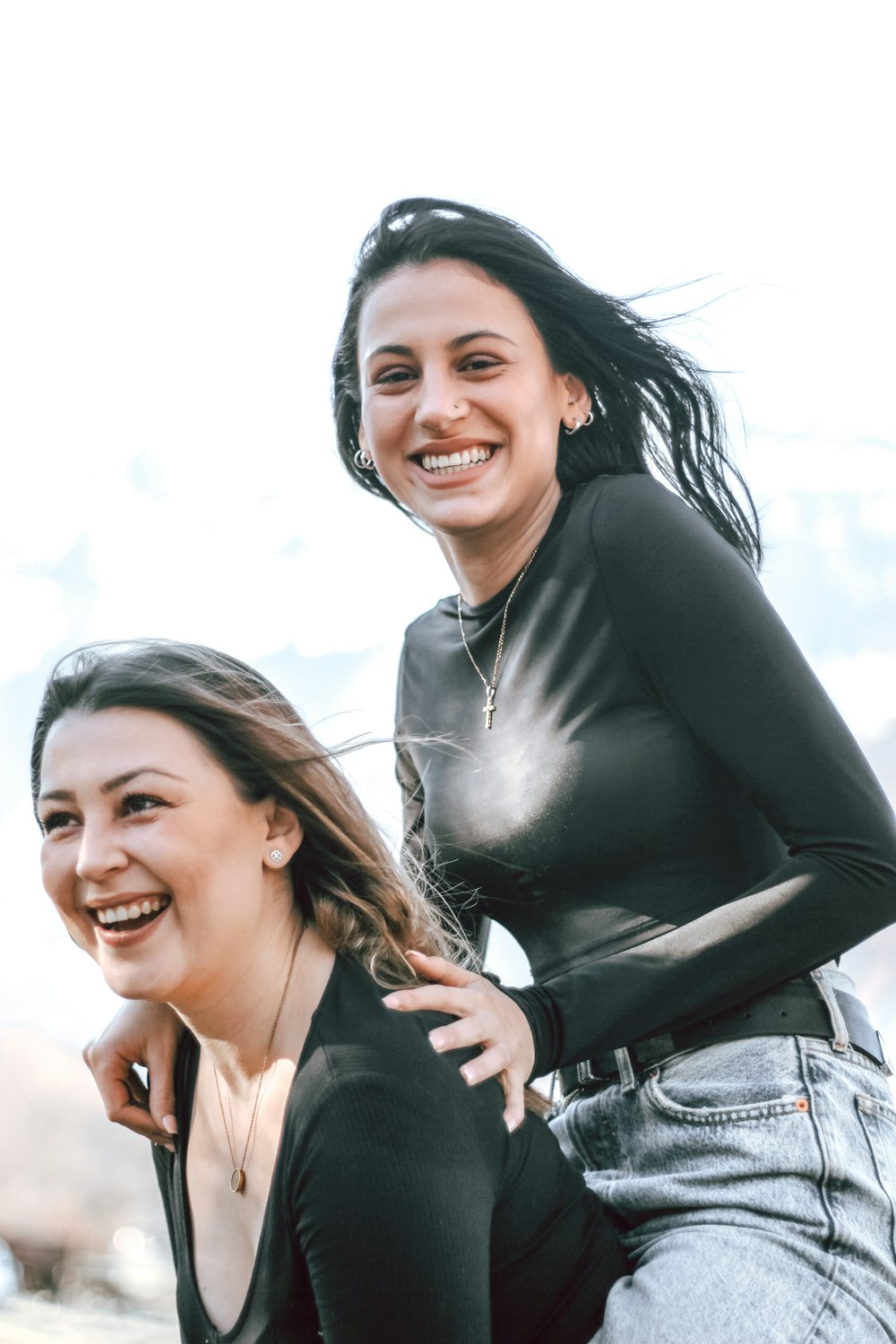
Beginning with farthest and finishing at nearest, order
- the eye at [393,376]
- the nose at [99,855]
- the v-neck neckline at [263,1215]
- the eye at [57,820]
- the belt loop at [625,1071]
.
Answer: the eye at [393,376] < the belt loop at [625,1071] < the eye at [57,820] < the nose at [99,855] < the v-neck neckline at [263,1215]

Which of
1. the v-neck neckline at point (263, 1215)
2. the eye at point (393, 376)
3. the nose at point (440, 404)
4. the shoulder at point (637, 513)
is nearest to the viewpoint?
the v-neck neckline at point (263, 1215)

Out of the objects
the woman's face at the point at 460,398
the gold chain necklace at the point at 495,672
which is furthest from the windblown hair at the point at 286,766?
the woman's face at the point at 460,398

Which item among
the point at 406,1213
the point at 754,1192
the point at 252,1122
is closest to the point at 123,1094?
the point at 252,1122

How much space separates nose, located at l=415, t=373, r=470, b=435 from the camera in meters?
2.12

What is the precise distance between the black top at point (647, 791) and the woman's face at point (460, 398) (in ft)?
0.38

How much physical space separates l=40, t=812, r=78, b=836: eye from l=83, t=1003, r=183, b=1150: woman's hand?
1.37ft

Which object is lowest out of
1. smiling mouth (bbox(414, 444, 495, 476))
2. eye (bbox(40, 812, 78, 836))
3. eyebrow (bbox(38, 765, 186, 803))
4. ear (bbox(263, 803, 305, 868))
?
ear (bbox(263, 803, 305, 868))

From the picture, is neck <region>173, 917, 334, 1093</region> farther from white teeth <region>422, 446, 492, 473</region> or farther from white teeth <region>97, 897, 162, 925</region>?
white teeth <region>422, 446, 492, 473</region>

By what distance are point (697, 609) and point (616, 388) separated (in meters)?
0.54

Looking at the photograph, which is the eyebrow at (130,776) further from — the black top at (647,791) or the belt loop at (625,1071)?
the belt loop at (625,1071)

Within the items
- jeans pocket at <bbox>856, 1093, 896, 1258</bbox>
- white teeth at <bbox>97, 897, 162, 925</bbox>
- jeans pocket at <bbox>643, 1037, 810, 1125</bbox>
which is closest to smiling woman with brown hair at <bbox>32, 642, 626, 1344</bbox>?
white teeth at <bbox>97, 897, 162, 925</bbox>

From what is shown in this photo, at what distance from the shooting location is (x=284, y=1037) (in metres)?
1.67

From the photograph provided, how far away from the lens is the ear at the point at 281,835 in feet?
5.86

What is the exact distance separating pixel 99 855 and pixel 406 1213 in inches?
22.0
